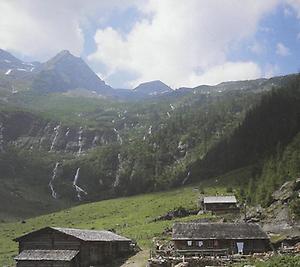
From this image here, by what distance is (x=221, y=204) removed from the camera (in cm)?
13188

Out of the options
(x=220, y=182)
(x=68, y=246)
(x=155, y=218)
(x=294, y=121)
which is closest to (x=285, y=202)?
(x=155, y=218)

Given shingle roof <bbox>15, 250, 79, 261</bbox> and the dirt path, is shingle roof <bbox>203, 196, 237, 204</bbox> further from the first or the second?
shingle roof <bbox>15, 250, 79, 261</bbox>

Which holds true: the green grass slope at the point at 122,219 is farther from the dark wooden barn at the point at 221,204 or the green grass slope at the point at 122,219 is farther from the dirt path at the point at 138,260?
the dirt path at the point at 138,260

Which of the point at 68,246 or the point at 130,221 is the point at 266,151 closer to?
→ the point at 130,221

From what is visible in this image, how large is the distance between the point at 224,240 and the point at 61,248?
1007 inches

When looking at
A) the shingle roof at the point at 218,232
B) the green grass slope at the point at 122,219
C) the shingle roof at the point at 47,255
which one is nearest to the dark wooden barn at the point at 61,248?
the shingle roof at the point at 47,255

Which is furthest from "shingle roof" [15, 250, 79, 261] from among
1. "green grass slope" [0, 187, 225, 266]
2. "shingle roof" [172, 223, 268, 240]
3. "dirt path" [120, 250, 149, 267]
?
"green grass slope" [0, 187, 225, 266]

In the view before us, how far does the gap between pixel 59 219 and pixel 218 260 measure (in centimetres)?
11084

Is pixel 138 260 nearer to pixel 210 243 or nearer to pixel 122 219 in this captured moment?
pixel 210 243

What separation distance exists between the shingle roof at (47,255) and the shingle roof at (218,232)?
654 inches

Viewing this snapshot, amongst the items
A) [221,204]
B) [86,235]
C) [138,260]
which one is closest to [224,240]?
[138,260]

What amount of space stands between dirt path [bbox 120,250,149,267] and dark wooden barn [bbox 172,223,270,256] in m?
5.61

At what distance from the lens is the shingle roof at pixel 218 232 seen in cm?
7500

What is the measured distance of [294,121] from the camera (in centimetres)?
19162
